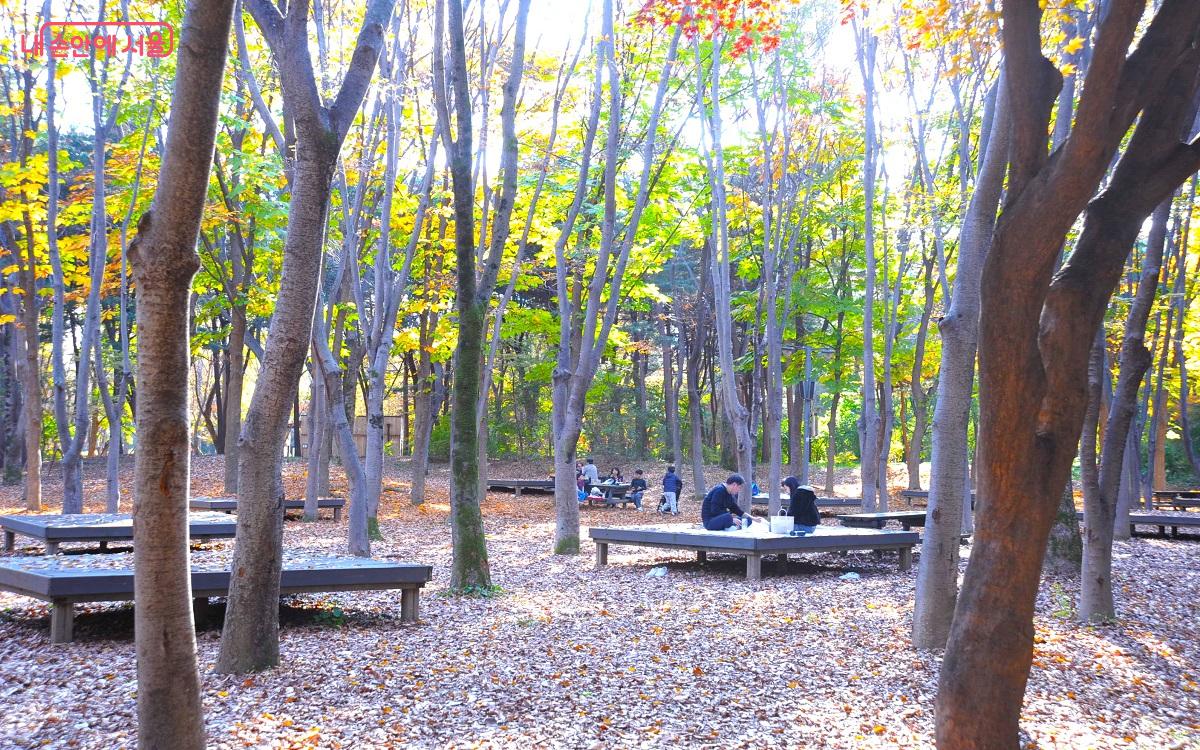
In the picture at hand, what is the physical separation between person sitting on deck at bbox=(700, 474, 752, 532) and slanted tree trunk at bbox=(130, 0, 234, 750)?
8.93 m

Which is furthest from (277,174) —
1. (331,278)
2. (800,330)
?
(800,330)

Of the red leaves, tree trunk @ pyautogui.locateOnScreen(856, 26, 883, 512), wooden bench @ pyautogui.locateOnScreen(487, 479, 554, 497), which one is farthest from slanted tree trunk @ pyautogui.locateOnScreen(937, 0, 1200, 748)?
wooden bench @ pyautogui.locateOnScreen(487, 479, 554, 497)

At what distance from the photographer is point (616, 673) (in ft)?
21.4

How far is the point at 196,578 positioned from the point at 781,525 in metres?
7.16

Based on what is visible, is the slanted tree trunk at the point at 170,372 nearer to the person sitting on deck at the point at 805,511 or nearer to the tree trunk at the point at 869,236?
the person sitting on deck at the point at 805,511

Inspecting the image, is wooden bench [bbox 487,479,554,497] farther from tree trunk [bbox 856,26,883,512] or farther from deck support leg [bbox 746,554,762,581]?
deck support leg [bbox 746,554,762,581]

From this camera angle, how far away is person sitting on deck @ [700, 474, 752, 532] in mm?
12164

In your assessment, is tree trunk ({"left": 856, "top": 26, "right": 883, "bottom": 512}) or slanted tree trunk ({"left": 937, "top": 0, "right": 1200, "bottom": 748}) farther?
tree trunk ({"left": 856, "top": 26, "right": 883, "bottom": 512})

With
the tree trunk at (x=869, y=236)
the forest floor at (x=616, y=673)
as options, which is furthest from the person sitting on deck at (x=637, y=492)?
the forest floor at (x=616, y=673)

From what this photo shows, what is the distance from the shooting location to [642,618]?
8688mm

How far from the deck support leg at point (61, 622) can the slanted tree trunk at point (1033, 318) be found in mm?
5985

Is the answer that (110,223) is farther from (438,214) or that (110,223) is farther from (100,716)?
(100,716)

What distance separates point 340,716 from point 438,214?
13797 millimetres

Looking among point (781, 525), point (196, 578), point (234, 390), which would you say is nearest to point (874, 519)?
point (781, 525)
